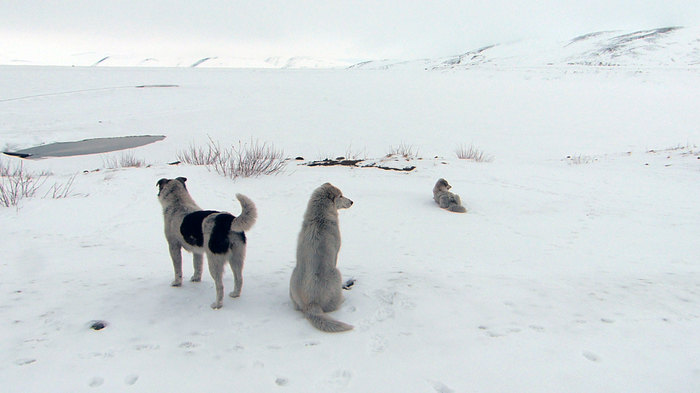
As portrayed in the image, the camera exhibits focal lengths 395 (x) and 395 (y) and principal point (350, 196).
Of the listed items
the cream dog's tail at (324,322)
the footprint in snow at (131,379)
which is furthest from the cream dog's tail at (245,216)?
the footprint in snow at (131,379)

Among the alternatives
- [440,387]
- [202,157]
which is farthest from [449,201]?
[202,157]

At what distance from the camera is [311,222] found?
12.2 feet

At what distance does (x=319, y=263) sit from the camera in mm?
3529

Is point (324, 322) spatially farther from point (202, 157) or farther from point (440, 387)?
point (202, 157)

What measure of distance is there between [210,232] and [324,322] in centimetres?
128

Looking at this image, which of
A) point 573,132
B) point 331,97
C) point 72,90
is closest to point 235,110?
point 331,97

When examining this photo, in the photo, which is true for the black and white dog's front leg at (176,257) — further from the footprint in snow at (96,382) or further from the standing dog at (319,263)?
the footprint in snow at (96,382)

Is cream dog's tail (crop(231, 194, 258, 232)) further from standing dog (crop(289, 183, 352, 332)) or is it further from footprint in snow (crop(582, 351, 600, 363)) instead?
footprint in snow (crop(582, 351, 600, 363))

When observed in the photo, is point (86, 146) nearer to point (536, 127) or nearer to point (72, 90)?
point (72, 90)

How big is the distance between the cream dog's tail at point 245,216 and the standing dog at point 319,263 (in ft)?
1.79

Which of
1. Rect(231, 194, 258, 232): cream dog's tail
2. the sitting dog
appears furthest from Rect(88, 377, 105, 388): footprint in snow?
the sitting dog

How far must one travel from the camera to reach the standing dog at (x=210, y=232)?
11.3ft

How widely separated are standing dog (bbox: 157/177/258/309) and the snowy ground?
1.18 feet

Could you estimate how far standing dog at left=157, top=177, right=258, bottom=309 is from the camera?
3.46 metres
